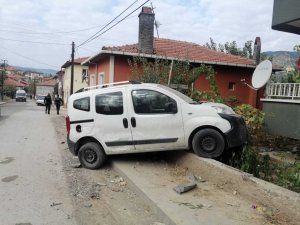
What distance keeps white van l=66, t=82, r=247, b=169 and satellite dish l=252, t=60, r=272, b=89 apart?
3134mm

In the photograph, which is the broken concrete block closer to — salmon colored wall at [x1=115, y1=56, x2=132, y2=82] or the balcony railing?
the balcony railing

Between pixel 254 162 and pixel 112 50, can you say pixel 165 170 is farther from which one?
pixel 112 50

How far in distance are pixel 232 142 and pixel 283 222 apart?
2908 millimetres

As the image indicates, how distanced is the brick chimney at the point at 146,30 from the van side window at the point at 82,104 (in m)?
9.42

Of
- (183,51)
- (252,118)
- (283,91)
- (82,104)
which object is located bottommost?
(252,118)

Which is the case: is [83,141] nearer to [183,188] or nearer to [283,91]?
[183,188]

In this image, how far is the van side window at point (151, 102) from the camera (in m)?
7.78

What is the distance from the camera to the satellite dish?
10585 mm

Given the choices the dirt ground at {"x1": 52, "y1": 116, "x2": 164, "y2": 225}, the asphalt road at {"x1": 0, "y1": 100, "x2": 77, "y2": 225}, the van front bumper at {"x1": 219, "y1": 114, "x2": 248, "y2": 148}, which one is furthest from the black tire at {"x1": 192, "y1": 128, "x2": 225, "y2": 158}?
the asphalt road at {"x1": 0, "y1": 100, "x2": 77, "y2": 225}

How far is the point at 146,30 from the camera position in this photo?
17688mm

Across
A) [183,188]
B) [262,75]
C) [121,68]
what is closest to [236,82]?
[121,68]

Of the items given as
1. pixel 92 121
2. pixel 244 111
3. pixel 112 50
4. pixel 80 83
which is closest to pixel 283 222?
pixel 92 121

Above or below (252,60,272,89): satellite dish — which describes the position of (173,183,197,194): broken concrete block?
below

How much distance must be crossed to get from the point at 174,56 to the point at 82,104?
9153 millimetres
